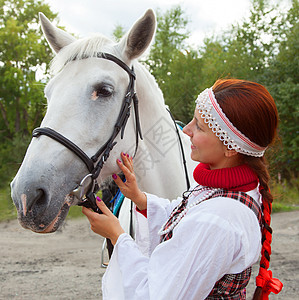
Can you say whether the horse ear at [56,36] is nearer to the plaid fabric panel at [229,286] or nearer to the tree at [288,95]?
the plaid fabric panel at [229,286]

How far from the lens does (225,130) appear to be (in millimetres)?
1205

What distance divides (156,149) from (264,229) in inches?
41.0

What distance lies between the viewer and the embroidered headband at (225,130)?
1197mm

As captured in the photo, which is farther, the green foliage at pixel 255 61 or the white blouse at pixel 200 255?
the green foliage at pixel 255 61

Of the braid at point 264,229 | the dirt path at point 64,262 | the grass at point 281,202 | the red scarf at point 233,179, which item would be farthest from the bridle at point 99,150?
the grass at point 281,202

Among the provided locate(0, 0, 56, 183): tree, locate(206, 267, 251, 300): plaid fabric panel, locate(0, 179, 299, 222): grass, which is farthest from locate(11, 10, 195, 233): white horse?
locate(0, 0, 56, 183): tree

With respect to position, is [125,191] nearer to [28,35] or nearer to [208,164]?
[208,164]

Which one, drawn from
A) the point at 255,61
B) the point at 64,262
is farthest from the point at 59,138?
the point at 255,61

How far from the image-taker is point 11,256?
5.68 m

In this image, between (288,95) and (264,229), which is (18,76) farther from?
(264,229)

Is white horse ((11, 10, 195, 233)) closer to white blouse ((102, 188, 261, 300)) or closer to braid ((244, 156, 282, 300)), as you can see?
white blouse ((102, 188, 261, 300))

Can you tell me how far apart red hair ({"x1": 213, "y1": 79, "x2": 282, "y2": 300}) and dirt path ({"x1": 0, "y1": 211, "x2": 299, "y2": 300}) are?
130 inches

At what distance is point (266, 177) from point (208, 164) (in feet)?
0.80

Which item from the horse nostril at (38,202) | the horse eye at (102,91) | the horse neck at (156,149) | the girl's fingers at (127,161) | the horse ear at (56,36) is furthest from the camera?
the horse neck at (156,149)
